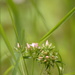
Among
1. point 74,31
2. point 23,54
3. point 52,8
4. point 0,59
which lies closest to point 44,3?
point 52,8

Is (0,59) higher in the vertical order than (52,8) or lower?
lower

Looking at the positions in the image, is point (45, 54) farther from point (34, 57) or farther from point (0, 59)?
point (0, 59)

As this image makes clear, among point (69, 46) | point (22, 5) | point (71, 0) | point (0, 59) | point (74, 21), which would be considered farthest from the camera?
point (22, 5)

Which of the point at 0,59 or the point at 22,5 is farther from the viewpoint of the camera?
the point at 22,5

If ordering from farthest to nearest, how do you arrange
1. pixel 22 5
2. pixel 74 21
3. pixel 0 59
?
pixel 22 5 < pixel 74 21 < pixel 0 59

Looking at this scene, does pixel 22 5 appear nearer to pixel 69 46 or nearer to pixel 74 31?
pixel 69 46

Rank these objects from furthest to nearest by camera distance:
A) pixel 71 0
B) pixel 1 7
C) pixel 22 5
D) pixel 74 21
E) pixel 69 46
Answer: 1. pixel 1 7
2. pixel 22 5
3. pixel 69 46
4. pixel 74 21
5. pixel 71 0

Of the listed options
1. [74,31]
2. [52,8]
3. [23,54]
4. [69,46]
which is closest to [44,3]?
[52,8]

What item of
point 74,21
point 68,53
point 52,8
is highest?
point 52,8

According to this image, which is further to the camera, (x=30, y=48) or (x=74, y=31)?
(x=74, y=31)
